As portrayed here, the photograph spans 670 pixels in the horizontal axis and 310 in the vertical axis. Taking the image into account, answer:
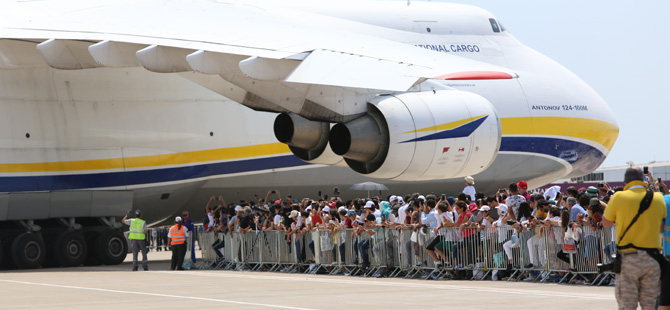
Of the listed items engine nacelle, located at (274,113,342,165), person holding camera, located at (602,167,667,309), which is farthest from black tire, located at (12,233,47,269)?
person holding camera, located at (602,167,667,309)

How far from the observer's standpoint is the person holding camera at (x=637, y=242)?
714 cm

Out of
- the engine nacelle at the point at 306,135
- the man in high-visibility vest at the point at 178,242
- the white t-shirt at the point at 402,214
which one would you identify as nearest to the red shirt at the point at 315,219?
the white t-shirt at the point at 402,214

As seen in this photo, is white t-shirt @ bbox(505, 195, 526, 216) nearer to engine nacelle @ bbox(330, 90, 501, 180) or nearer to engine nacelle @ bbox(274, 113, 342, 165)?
engine nacelle @ bbox(330, 90, 501, 180)

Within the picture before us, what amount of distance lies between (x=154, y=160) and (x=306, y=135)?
17.7 feet

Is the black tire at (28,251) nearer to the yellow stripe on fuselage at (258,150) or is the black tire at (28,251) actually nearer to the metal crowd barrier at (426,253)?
the yellow stripe on fuselage at (258,150)

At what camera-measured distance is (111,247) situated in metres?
18.6

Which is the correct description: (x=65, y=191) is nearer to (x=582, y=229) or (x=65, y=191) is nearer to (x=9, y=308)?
(x=9, y=308)

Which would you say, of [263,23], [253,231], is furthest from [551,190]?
[263,23]

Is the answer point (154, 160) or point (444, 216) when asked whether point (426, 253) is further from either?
point (154, 160)

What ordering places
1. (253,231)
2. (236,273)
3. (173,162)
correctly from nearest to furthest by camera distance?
(236,273) → (253,231) → (173,162)

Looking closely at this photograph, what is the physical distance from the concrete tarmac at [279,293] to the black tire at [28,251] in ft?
6.07

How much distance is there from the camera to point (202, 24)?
43.0 ft

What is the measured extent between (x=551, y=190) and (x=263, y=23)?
6.73 meters

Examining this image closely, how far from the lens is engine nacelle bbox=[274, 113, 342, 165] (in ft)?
44.7
